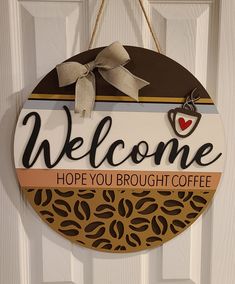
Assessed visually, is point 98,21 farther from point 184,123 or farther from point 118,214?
point 118,214

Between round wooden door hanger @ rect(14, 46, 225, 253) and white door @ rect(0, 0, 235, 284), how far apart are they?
3 cm

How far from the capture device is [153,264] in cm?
67

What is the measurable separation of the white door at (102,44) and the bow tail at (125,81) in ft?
0.21

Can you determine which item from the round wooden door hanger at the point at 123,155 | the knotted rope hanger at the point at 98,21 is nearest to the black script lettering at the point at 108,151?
the round wooden door hanger at the point at 123,155

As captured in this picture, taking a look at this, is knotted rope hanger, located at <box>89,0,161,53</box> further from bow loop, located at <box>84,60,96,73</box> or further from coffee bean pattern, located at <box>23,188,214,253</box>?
coffee bean pattern, located at <box>23,188,214,253</box>

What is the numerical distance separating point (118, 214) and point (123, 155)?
10cm

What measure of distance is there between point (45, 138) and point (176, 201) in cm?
23

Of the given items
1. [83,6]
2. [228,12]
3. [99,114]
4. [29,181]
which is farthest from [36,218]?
[228,12]

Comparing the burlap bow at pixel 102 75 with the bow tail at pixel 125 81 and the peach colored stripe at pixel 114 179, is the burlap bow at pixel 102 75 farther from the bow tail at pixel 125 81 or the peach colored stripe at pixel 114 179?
the peach colored stripe at pixel 114 179

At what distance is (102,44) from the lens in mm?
619

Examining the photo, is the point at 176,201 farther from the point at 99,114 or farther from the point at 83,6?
the point at 83,6

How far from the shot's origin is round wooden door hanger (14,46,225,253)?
61cm

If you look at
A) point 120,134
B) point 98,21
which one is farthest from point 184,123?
point 98,21

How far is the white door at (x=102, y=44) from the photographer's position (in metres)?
0.61
